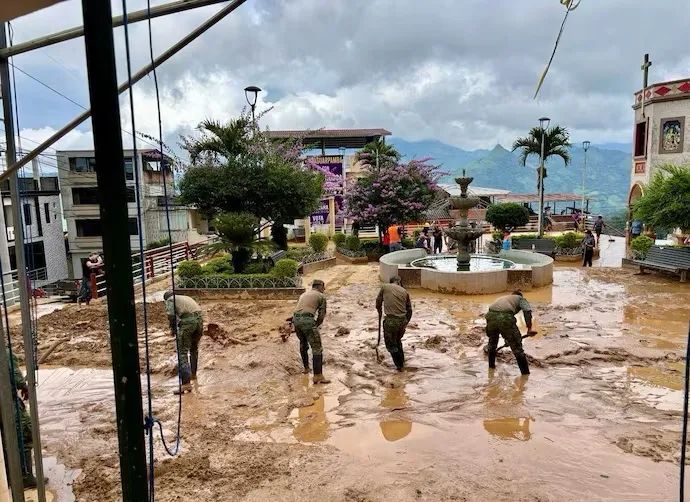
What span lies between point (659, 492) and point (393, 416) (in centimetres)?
294

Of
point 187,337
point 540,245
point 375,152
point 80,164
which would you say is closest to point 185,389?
point 187,337

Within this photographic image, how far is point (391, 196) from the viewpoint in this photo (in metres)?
21.5

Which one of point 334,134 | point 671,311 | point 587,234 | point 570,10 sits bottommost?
point 671,311

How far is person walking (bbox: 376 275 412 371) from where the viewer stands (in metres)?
7.99

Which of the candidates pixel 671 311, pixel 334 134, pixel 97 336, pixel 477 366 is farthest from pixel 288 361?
pixel 334 134

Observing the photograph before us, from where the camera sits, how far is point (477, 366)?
27.6ft

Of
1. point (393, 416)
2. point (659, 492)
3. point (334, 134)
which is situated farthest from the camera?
point (334, 134)

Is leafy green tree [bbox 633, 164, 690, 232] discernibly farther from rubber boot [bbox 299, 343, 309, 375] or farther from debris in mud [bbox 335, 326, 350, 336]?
rubber boot [bbox 299, 343, 309, 375]

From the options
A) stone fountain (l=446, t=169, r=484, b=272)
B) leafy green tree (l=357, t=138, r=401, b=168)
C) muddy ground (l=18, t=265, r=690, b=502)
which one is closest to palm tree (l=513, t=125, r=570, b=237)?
leafy green tree (l=357, t=138, r=401, b=168)

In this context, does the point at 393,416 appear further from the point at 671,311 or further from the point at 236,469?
the point at 671,311

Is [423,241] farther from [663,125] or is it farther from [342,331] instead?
[663,125]

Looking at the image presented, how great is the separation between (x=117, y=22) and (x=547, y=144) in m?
29.4

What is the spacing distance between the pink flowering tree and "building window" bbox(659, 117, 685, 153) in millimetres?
10863

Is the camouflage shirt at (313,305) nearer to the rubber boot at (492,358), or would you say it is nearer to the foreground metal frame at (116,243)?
the rubber boot at (492,358)
